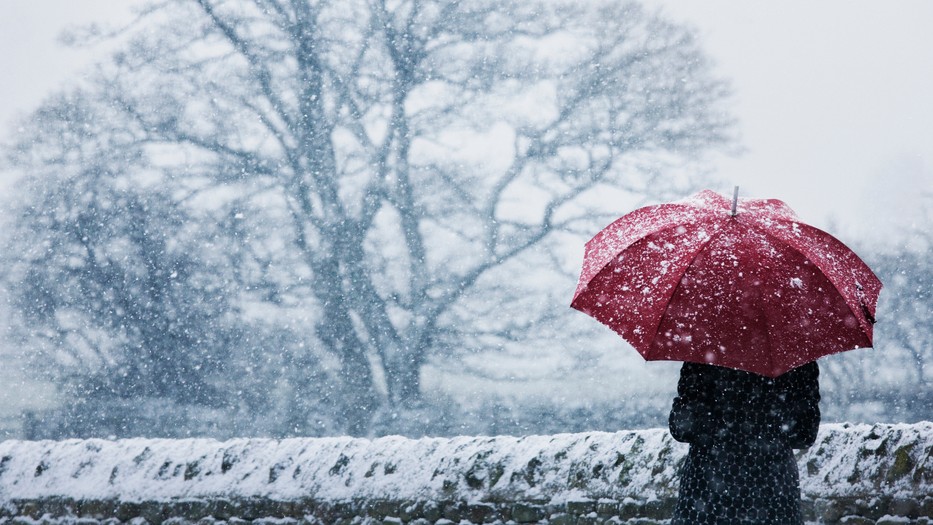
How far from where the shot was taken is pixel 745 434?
9.62 ft

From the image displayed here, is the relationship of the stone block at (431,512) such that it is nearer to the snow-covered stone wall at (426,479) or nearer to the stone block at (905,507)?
the snow-covered stone wall at (426,479)

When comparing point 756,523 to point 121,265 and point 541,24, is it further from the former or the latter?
point 541,24

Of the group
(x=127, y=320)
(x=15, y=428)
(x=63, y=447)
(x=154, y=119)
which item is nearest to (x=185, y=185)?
(x=154, y=119)

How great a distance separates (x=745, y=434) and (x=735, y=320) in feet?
1.85

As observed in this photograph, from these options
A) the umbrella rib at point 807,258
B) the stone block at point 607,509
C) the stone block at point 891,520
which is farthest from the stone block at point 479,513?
the umbrella rib at point 807,258

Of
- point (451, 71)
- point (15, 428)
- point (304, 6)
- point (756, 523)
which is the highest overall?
point (304, 6)

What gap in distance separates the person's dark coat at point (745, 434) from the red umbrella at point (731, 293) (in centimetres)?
32

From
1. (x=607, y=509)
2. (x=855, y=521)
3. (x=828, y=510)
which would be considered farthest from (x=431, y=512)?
(x=855, y=521)

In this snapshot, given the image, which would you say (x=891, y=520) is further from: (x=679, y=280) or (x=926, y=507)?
(x=679, y=280)

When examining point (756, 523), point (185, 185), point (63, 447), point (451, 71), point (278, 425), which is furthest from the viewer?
point (451, 71)

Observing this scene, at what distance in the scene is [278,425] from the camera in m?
14.0

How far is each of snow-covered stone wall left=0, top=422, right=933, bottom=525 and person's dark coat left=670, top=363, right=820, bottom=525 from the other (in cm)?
128

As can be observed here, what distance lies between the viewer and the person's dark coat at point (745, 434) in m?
2.91

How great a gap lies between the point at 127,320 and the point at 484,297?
665 cm
